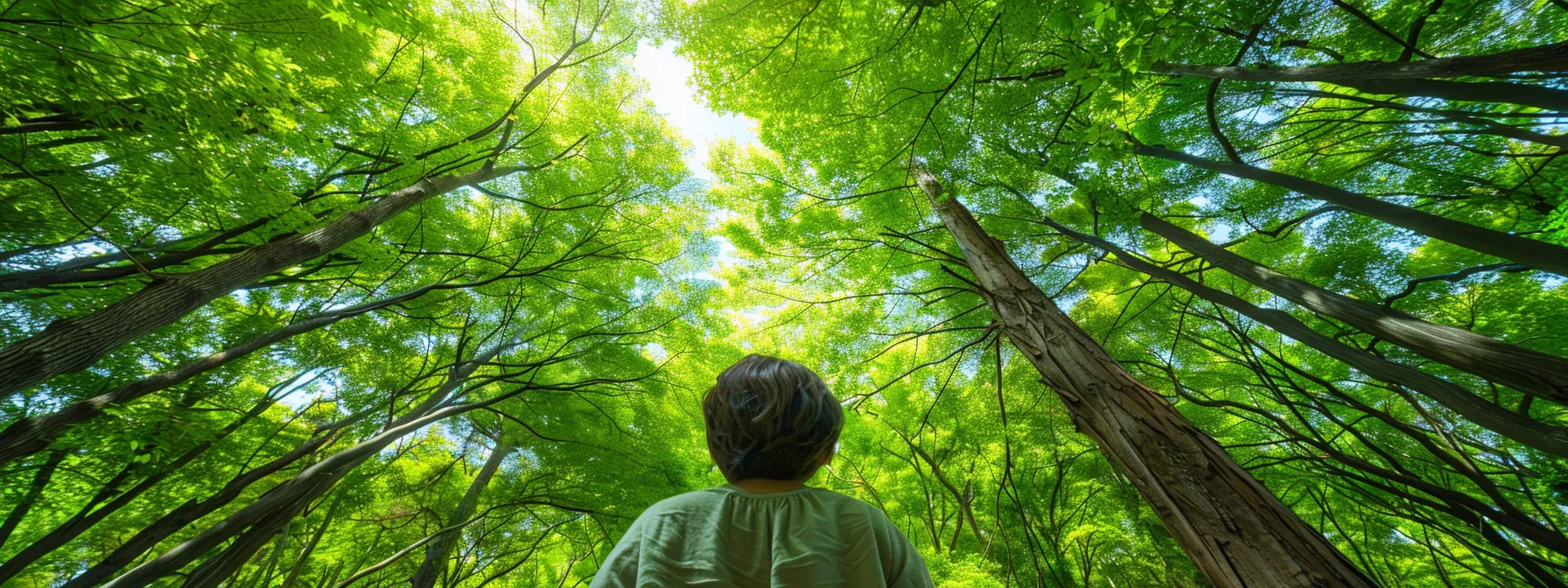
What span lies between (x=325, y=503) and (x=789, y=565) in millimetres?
7861

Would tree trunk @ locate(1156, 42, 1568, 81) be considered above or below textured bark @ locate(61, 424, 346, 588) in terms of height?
above

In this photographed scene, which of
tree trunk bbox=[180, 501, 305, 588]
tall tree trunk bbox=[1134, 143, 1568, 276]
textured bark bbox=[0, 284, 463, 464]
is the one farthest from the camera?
tree trunk bbox=[180, 501, 305, 588]

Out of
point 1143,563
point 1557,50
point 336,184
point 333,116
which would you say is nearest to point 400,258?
point 336,184

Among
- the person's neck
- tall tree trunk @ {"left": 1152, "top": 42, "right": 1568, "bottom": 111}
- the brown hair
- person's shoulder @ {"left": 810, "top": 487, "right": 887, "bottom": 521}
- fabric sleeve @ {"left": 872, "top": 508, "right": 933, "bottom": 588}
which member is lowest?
fabric sleeve @ {"left": 872, "top": 508, "right": 933, "bottom": 588}

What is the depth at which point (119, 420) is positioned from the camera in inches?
118

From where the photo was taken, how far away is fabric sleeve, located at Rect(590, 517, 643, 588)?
0.90 m

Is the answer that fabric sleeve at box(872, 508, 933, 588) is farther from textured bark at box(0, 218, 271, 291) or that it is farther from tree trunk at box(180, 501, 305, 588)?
textured bark at box(0, 218, 271, 291)

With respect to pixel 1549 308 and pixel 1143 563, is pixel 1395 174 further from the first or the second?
pixel 1143 563

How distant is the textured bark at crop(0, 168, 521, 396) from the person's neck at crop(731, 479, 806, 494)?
10.5 feet

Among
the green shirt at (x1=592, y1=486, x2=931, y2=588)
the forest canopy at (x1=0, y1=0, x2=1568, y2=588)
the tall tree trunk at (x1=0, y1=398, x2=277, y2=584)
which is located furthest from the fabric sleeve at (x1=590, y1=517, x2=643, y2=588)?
the tall tree trunk at (x1=0, y1=398, x2=277, y2=584)

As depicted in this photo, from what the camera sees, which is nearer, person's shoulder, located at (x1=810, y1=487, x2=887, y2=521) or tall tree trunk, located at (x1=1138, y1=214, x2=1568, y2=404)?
person's shoulder, located at (x1=810, y1=487, x2=887, y2=521)

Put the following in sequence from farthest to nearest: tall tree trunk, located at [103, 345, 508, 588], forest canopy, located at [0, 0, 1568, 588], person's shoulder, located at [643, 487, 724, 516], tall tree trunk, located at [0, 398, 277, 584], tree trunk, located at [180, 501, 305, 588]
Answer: tall tree trunk, located at [0, 398, 277, 584]
tree trunk, located at [180, 501, 305, 588]
tall tree trunk, located at [103, 345, 508, 588]
forest canopy, located at [0, 0, 1568, 588]
person's shoulder, located at [643, 487, 724, 516]

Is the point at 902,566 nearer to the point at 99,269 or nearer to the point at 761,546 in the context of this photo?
the point at 761,546

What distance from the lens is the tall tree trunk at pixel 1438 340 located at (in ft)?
4.66
